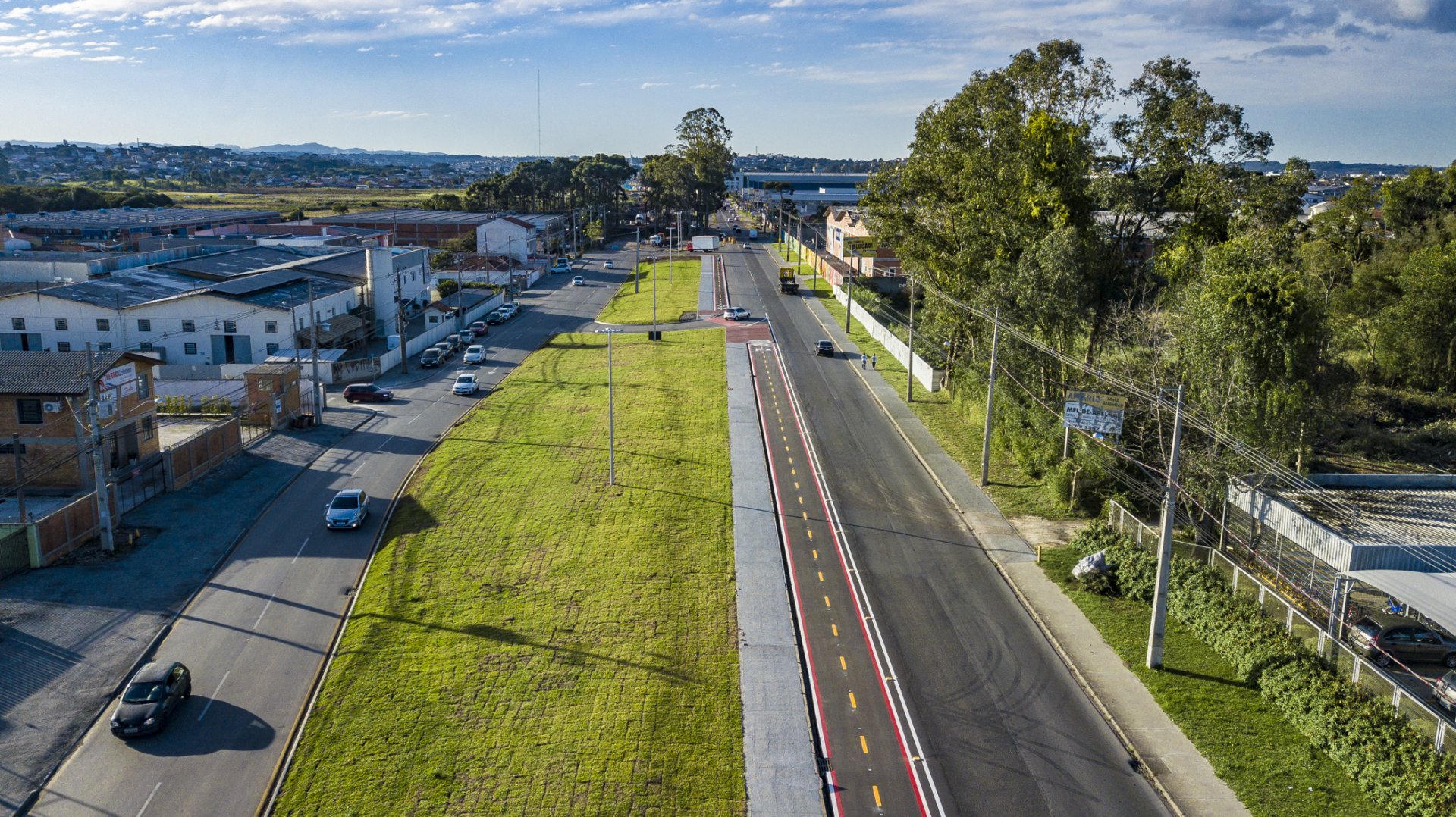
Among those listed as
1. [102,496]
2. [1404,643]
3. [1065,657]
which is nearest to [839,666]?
[1065,657]

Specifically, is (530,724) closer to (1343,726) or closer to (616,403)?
(1343,726)

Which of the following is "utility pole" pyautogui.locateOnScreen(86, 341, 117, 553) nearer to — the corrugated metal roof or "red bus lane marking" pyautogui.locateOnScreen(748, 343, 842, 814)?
the corrugated metal roof

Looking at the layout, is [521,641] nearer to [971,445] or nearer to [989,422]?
[989,422]

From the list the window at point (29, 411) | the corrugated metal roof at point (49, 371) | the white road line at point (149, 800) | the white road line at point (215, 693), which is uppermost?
the corrugated metal roof at point (49, 371)

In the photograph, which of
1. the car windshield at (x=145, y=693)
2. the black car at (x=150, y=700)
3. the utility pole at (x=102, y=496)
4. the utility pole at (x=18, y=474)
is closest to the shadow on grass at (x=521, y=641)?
the black car at (x=150, y=700)

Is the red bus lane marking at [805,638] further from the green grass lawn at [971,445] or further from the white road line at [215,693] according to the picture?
the white road line at [215,693]

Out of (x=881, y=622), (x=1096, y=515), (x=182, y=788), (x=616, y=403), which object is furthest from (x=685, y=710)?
(x=616, y=403)

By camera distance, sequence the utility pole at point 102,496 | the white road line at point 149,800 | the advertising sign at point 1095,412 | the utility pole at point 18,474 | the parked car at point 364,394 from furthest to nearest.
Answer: the parked car at point 364,394 < the utility pole at point 18,474 < the utility pole at point 102,496 < the advertising sign at point 1095,412 < the white road line at point 149,800
